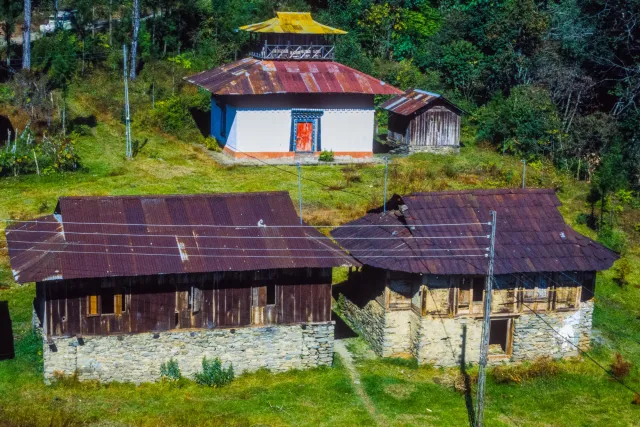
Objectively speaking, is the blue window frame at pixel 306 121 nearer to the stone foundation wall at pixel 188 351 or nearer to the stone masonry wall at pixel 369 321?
the stone masonry wall at pixel 369 321

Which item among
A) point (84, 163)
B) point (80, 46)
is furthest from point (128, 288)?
point (80, 46)

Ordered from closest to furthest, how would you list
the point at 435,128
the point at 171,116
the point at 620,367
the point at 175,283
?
1. the point at 175,283
2. the point at 620,367
3. the point at 435,128
4. the point at 171,116

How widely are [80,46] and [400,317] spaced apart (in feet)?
118

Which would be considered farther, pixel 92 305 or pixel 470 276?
pixel 470 276

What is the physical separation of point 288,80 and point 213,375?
23.0 meters

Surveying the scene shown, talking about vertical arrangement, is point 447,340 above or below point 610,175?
below

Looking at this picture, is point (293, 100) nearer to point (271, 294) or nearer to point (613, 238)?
point (613, 238)

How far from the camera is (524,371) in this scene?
31.4 meters

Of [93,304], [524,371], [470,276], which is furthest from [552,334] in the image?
[93,304]

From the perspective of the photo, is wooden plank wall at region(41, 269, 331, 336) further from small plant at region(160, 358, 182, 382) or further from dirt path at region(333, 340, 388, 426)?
dirt path at region(333, 340, 388, 426)

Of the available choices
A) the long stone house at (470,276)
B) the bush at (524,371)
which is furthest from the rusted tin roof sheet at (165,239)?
the bush at (524,371)

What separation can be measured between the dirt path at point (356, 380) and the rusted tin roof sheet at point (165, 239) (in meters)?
3.65

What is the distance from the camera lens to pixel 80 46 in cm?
5888

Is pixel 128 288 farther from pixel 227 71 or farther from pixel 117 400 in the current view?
pixel 227 71
